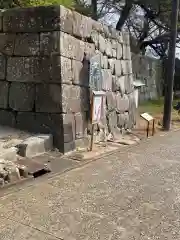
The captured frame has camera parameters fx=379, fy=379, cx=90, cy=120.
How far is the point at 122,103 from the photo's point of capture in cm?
871

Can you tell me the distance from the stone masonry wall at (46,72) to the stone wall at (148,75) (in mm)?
8906

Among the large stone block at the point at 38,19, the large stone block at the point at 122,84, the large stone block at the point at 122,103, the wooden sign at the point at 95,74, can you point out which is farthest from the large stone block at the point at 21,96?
the large stone block at the point at 122,84

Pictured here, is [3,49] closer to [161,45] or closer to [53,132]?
[53,132]

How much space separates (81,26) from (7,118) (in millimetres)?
2058


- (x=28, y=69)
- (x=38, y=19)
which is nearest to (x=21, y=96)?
(x=28, y=69)

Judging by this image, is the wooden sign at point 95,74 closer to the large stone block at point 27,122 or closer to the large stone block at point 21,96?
the large stone block at point 21,96

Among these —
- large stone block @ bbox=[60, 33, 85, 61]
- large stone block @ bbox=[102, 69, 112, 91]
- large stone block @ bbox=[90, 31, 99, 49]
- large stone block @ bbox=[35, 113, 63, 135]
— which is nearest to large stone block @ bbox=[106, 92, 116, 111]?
large stone block @ bbox=[102, 69, 112, 91]

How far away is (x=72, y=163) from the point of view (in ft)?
18.5

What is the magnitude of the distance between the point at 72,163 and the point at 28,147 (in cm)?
70

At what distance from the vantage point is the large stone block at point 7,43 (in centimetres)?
630

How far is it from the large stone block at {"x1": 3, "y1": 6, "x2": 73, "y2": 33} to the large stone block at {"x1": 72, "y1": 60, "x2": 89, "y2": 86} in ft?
1.96

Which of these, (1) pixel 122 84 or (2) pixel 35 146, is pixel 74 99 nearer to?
(2) pixel 35 146

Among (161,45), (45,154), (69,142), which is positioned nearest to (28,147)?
(45,154)

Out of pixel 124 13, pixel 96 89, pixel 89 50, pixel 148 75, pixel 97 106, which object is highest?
pixel 124 13
